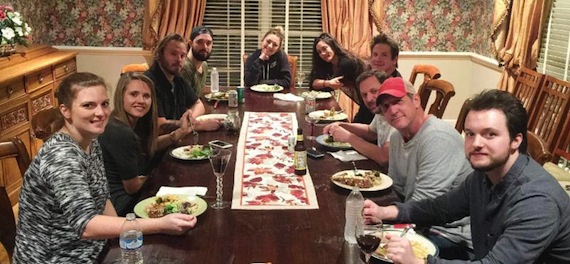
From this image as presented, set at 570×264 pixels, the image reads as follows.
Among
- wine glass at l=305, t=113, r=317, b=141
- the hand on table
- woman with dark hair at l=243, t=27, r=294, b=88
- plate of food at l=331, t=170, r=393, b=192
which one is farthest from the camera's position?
woman with dark hair at l=243, t=27, r=294, b=88

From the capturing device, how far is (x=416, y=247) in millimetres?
1623

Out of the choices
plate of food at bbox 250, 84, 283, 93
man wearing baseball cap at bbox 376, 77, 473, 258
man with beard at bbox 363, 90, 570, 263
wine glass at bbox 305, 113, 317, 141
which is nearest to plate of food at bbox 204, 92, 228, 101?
plate of food at bbox 250, 84, 283, 93

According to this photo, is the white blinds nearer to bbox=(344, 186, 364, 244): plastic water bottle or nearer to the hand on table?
bbox=(344, 186, 364, 244): plastic water bottle

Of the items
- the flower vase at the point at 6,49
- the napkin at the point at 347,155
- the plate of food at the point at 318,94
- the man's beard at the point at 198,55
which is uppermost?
the flower vase at the point at 6,49

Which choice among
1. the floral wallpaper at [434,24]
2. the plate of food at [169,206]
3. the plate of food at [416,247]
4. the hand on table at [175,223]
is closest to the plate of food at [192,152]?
the plate of food at [169,206]

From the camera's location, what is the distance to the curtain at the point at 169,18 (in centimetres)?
518

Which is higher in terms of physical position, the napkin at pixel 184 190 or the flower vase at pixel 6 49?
the flower vase at pixel 6 49

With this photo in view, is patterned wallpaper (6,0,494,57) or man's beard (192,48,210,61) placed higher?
patterned wallpaper (6,0,494,57)

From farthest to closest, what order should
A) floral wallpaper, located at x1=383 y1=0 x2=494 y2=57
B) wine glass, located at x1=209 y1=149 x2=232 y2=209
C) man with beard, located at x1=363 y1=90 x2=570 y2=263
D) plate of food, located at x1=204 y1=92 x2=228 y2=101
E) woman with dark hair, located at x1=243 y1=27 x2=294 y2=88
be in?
floral wallpaper, located at x1=383 y1=0 x2=494 y2=57 → woman with dark hair, located at x1=243 y1=27 x2=294 y2=88 → plate of food, located at x1=204 y1=92 x2=228 y2=101 → wine glass, located at x1=209 y1=149 x2=232 y2=209 → man with beard, located at x1=363 y1=90 x2=570 y2=263

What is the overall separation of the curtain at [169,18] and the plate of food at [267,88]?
4.39ft

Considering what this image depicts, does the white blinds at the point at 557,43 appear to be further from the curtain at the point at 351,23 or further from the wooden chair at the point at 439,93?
the curtain at the point at 351,23

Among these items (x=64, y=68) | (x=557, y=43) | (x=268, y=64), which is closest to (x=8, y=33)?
(x=64, y=68)

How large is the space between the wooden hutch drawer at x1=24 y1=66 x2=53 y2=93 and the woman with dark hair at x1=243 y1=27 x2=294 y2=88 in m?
1.57

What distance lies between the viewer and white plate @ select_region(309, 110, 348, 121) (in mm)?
3280
